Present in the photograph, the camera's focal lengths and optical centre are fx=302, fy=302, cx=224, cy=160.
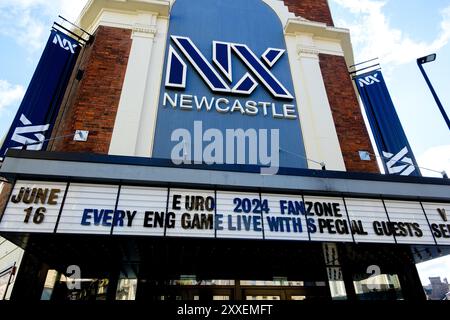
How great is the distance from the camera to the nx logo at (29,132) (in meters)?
7.33

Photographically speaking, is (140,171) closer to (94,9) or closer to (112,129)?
(112,129)

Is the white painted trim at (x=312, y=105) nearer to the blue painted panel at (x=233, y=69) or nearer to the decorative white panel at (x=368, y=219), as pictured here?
the blue painted panel at (x=233, y=69)

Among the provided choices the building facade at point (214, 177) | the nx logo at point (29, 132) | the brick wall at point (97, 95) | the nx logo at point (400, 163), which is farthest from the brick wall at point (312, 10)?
the nx logo at point (29, 132)

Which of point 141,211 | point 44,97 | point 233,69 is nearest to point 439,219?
point 141,211

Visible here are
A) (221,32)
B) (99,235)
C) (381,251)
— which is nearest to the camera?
(99,235)

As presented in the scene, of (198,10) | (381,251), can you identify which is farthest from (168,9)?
(381,251)

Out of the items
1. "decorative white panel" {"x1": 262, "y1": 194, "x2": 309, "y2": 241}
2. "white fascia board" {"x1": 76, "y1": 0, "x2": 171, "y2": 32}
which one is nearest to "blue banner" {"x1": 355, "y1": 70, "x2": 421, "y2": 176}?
"decorative white panel" {"x1": 262, "y1": 194, "x2": 309, "y2": 241}

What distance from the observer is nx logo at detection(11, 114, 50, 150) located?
24.1 feet

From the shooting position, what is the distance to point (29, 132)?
300 inches

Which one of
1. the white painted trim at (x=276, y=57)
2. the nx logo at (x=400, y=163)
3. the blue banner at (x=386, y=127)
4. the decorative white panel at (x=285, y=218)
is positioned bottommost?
the decorative white panel at (x=285, y=218)

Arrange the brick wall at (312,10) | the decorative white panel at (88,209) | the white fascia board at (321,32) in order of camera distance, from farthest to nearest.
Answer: the brick wall at (312,10), the white fascia board at (321,32), the decorative white panel at (88,209)

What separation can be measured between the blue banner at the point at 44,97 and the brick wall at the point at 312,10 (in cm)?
836

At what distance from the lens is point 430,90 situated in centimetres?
1006
